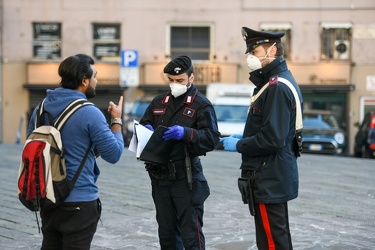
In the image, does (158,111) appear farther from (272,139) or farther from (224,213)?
(224,213)

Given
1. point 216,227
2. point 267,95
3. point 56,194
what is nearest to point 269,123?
point 267,95

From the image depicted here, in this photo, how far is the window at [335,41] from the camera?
3197 centimetres

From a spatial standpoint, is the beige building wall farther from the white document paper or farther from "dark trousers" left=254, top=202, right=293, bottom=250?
"dark trousers" left=254, top=202, right=293, bottom=250

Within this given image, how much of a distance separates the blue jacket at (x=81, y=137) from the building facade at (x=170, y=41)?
27119 millimetres

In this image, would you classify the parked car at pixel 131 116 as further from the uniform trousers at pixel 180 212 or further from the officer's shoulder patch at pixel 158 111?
the uniform trousers at pixel 180 212

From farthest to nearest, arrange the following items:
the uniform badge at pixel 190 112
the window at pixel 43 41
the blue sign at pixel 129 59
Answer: the window at pixel 43 41 < the blue sign at pixel 129 59 < the uniform badge at pixel 190 112

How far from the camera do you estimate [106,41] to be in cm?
3253

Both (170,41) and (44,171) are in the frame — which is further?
(170,41)

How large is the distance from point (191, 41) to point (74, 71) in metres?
28.2

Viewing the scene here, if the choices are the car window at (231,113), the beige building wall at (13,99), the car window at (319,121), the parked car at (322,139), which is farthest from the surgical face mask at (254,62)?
the beige building wall at (13,99)

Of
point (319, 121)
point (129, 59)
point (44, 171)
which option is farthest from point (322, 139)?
point (44, 171)

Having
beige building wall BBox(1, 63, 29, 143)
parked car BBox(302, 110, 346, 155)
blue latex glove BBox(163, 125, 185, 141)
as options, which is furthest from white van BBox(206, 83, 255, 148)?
blue latex glove BBox(163, 125, 185, 141)

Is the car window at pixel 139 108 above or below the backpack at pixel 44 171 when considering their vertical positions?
below

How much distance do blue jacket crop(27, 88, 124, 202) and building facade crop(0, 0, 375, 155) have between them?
27.1 metres
